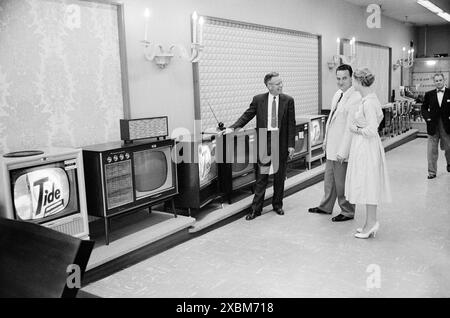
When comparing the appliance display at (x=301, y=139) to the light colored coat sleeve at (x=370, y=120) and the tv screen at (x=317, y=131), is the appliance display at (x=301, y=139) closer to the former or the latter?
the tv screen at (x=317, y=131)

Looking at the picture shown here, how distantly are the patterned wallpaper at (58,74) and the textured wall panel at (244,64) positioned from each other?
1485 mm

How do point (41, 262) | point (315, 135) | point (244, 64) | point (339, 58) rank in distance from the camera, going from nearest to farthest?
point (41, 262) → point (244, 64) → point (315, 135) → point (339, 58)

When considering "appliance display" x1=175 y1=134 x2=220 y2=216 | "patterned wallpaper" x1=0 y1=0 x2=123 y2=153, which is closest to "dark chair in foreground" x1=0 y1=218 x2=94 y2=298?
Answer: "patterned wallpaper" x1=0 y1=0 x2=123 y2=153

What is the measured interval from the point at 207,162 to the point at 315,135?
3131 mm

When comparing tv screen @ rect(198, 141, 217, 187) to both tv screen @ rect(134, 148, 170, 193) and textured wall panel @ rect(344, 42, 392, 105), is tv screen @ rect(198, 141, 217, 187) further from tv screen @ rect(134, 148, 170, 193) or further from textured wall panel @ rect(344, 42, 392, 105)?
textured wall panel @ rect(344, 42, 392, 105)

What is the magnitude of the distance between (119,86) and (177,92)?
2.99ft

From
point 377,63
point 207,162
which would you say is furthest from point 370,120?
point 377,63

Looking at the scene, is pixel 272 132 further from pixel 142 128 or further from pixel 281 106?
pixel 142 128

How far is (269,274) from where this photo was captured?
11.6ft

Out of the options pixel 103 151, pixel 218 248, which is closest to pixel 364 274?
pixel 218 248

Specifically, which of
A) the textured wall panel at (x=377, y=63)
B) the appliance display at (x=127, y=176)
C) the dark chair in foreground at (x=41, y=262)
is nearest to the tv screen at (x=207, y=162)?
the appliance display at (x=127, y=176)

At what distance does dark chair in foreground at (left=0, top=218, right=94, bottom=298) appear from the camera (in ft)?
4.12

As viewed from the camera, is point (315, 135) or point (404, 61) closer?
point (315, 135)

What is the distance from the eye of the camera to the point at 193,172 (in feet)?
15.0
